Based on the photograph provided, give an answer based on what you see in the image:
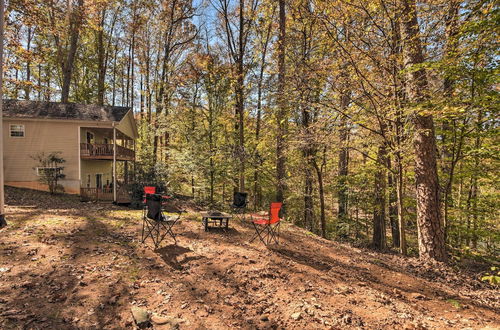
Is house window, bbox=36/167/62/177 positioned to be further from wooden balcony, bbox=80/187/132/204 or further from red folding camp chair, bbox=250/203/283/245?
red folding camp chair, bbox=250/203/283/245

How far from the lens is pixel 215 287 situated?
3.98 metres

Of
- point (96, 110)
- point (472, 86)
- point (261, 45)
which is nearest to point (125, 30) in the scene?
point (96, 110)

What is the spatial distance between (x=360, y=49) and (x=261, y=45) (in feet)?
33.7

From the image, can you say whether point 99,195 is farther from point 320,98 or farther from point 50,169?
point 320,98

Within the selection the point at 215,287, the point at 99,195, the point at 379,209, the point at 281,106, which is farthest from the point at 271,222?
the point at 99,195

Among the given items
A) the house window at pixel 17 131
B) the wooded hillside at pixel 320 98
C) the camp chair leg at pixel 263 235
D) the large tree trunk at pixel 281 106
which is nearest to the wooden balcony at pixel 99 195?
the wooded hillside at pixel 320 98

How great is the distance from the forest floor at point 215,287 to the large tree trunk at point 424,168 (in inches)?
25.4

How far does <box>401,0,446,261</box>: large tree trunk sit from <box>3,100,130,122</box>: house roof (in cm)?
1523

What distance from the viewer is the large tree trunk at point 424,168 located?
19.6 feet

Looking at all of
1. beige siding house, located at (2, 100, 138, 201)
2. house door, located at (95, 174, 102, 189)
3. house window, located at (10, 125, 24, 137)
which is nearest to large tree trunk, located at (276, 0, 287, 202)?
beige siding house, located at (2, 100, 138, 201)

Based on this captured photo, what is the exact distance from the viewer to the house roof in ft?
48.3

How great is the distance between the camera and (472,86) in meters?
5.54

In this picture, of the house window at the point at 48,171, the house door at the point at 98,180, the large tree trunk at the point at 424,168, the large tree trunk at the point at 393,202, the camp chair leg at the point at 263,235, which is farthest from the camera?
the house door at the point at 98,180

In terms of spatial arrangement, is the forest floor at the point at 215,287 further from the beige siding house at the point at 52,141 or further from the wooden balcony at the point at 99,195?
the beige siding house at the point at 52,141
